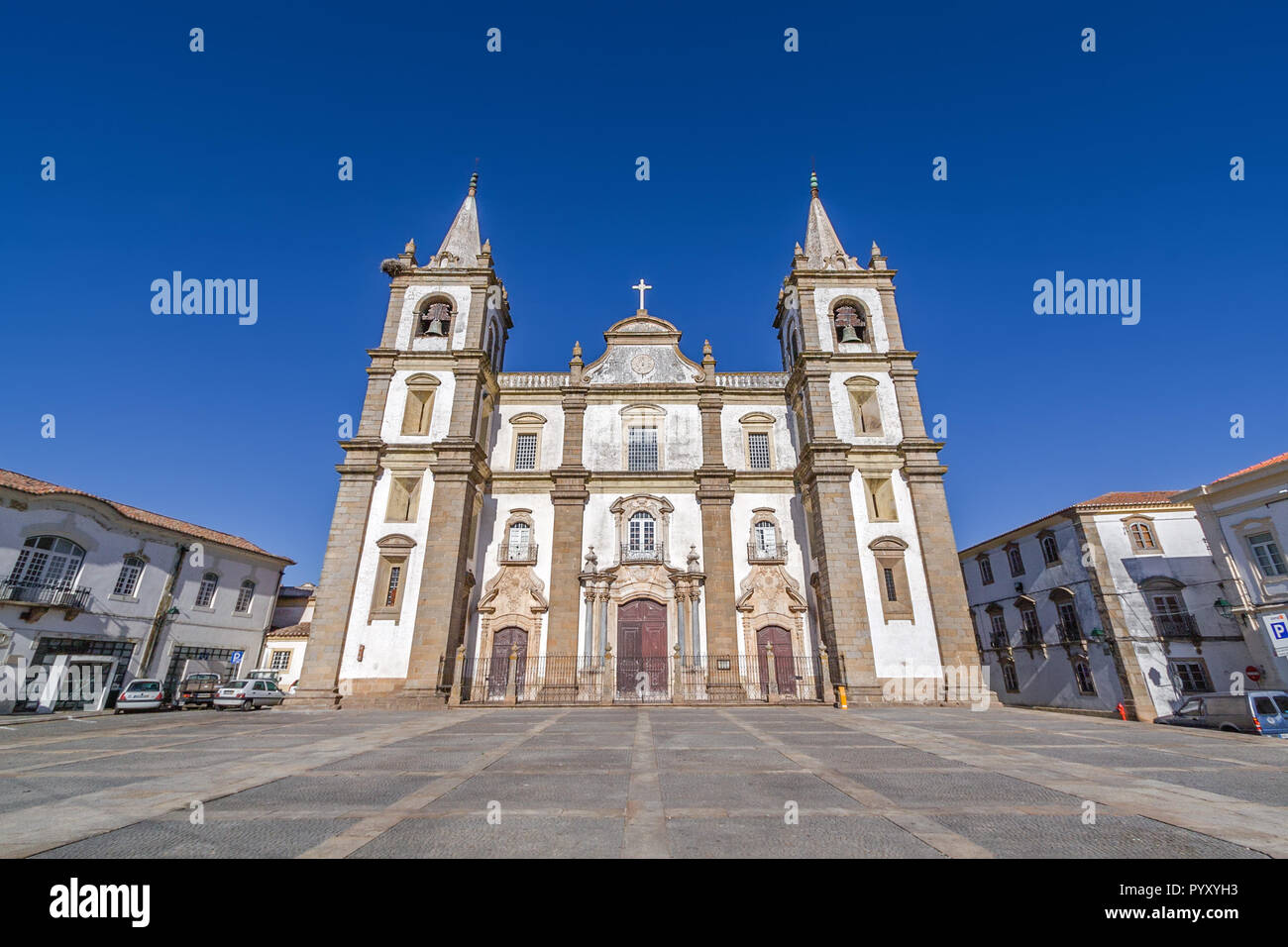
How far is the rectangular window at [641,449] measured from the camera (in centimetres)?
2398

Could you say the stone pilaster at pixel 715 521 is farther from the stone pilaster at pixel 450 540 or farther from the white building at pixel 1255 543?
the white building at pixel 1255 543

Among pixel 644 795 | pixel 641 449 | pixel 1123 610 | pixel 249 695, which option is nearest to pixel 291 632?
pixel 249 695

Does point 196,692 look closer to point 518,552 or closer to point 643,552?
point 518,552

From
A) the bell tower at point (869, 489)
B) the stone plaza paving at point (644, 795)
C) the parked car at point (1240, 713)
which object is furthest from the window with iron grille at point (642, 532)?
the parked car at point (1240, 713)

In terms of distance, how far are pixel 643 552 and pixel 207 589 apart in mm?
20631

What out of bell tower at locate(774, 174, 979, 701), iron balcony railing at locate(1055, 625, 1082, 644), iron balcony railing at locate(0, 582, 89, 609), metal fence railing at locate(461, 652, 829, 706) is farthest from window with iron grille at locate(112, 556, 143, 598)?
iron balcony railing at locate(1055, 625, 1082, 644)

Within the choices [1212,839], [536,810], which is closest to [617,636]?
[536,810]

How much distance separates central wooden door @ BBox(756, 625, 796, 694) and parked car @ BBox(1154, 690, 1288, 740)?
11.6 metres

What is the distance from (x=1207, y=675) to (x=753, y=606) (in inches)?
708

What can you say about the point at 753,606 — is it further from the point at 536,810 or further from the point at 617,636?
the point at 536,810

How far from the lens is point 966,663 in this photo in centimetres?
1823

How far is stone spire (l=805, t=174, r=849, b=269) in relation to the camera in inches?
1051

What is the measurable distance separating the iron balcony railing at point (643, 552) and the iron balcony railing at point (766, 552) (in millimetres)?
3598
